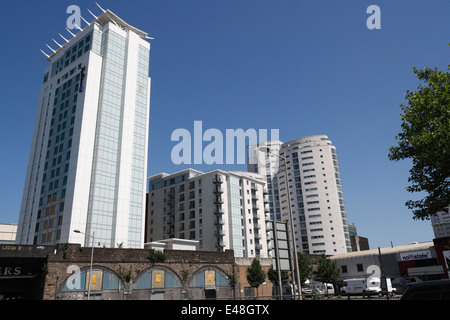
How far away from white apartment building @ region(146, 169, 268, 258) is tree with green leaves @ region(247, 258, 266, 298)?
26.7m

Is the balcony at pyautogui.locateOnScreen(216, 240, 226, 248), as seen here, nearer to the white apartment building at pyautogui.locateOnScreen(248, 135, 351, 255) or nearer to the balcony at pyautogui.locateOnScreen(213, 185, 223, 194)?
the balcony at pyautogui.locateOnScreen(213, 185, 223, 194)

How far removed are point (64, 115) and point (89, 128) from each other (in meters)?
9.66

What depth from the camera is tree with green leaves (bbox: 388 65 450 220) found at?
19453 mm

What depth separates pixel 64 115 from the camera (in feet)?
237

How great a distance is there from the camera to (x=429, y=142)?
19.8 m

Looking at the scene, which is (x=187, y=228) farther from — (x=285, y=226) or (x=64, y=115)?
(x=285, y=226)

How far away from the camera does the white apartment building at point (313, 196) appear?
432 ft

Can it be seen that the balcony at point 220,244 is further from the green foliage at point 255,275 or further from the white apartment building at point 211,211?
the green foliage at point 255,275

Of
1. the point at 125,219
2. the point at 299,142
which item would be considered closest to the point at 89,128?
the point at 125,219

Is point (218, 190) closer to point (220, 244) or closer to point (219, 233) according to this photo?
point (219, 233)

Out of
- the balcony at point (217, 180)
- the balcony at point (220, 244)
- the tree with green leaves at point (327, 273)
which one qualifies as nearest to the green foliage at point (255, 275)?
the tree with green leaves at point (327, 273)

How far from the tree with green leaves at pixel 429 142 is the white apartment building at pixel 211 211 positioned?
6635cm

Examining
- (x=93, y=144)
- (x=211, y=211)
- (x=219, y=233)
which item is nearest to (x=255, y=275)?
(x=219, y=233)
